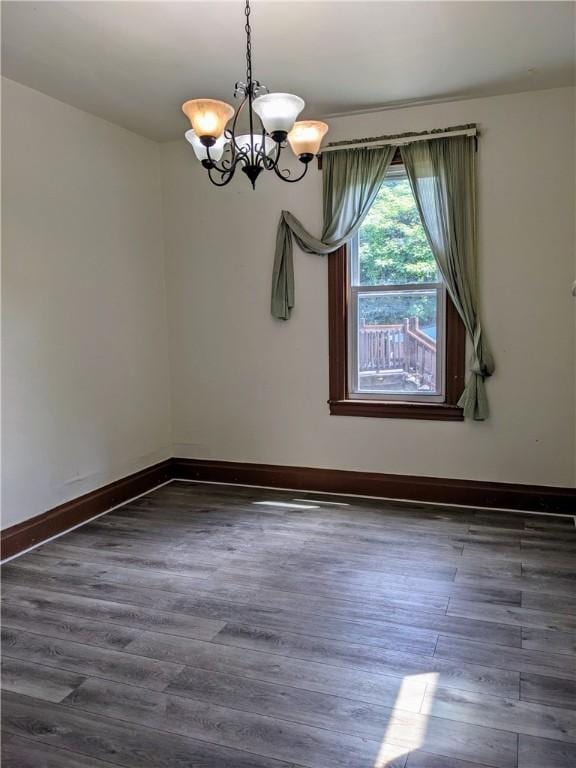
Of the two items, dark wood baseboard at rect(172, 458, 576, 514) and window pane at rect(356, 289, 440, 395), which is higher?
window pane at rect(356, 289, 440, 395)

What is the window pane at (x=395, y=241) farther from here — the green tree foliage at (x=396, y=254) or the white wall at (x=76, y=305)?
the white wall at (x=76, y=305)

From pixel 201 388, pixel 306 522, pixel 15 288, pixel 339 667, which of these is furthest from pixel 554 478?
pixel 15 288

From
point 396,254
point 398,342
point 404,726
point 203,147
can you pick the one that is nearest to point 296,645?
point 404,726

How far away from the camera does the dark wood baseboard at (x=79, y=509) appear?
3.37 metres

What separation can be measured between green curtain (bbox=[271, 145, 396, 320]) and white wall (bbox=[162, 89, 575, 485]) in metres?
0.10

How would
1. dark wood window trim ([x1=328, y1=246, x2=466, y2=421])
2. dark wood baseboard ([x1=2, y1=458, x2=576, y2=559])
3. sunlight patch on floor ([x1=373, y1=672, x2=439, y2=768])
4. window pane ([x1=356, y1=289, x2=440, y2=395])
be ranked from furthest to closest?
window pane ([x1=356, y1=289, x2=440, y2=395]), dark wood window trim ([x1=328, y1=246, x2=466, y2=421]), dark wood baseboard ([x1=2, y1=458, x2=576, y2=559]), sunlight patch on floor ([x1=373, y1=672, x2=439, y2=768])

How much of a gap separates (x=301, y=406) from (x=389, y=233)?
1.45 meters

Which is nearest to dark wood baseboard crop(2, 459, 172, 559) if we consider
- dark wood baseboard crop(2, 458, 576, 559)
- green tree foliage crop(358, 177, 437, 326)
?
dark wood baseboard crop(2, 458, 576, 559)

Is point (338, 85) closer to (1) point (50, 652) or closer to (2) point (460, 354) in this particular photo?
(2) point (460, 354)

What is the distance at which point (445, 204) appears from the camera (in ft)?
12.7

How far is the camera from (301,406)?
449cm

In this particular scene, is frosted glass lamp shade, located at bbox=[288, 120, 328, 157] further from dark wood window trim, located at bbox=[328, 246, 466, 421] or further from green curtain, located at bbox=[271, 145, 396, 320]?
dark wood window trim, located at bbox=[328, 246, 466, 421]

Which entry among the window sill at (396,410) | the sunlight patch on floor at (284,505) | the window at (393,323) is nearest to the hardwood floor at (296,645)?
the sunlight patch on floor at (284,505)

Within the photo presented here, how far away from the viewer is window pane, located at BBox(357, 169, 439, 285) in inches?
161
